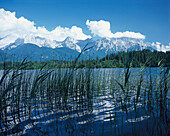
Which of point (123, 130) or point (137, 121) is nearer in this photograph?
point (123, 130)

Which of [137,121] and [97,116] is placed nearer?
[137,121]

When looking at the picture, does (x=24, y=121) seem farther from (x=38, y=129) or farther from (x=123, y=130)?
(x=123, y=130)

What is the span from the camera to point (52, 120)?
13.7 ft

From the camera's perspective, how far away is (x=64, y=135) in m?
3.17

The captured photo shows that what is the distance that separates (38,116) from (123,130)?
3129mm

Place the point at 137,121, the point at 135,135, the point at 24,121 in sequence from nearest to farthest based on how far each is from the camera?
the point at 135,135, the point at 137,121, the point at 24,121

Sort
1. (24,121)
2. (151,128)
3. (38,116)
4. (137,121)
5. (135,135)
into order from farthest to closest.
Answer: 1. (38,116)
2. (24,121)
3. (137,121)
4. (151,128)
5. (135,135)

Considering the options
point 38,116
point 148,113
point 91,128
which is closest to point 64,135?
point 91,128

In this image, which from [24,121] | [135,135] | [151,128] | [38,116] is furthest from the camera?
[38,116]

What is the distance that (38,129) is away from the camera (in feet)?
11.6

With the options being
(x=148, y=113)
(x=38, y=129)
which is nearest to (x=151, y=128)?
(x=148, y=113)

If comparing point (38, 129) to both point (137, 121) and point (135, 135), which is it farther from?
point (137, 121)

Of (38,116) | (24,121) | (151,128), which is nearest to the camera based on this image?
(151,128)

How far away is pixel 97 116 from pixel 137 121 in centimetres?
135
